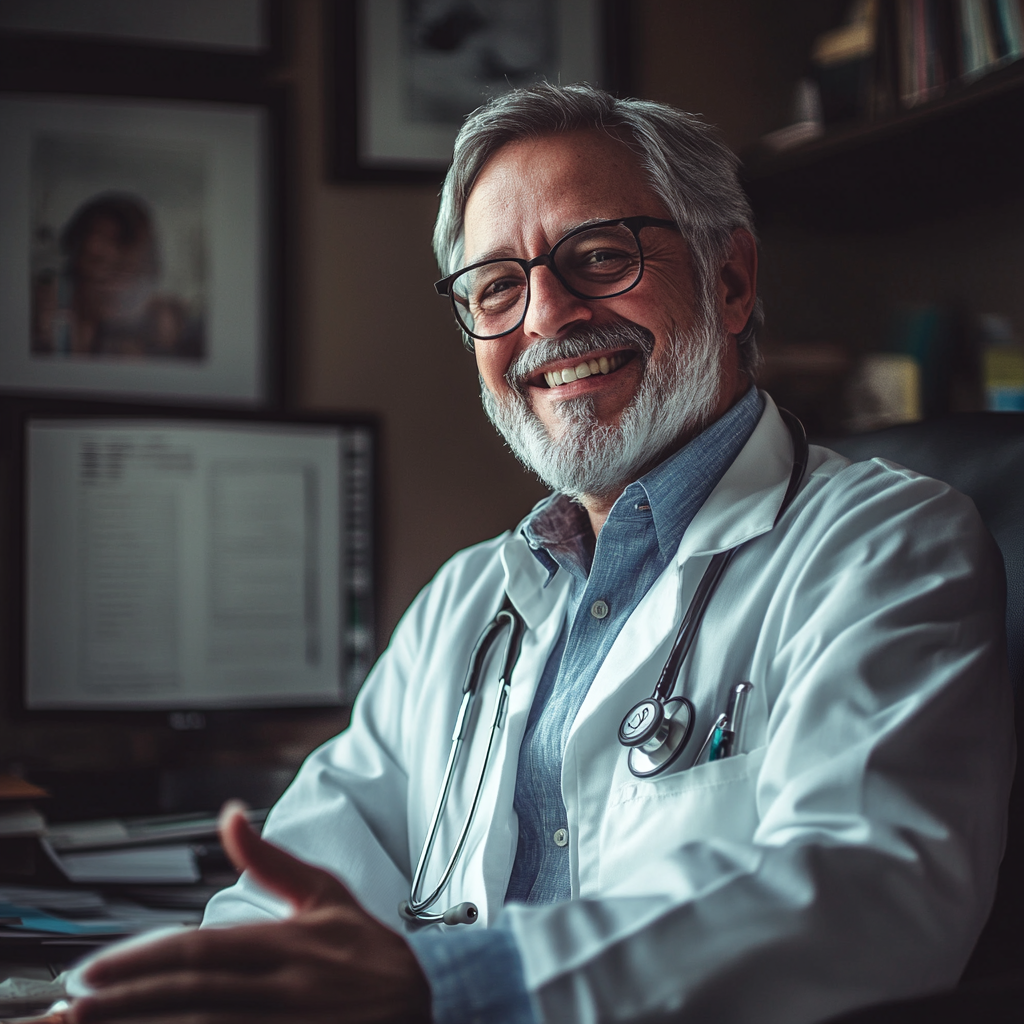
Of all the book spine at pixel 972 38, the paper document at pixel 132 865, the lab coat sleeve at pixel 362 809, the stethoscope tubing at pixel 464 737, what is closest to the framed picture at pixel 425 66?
the book spine at pixel 972 38

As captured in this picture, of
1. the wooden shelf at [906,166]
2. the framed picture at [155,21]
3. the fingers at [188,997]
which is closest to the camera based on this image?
the fingers at [188,997]

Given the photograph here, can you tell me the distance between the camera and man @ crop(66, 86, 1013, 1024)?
714 millimetres

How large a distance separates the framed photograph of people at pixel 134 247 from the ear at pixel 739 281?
922 mm

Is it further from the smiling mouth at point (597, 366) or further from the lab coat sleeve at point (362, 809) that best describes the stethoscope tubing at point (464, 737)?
the smiling mouth at point (597, 366)

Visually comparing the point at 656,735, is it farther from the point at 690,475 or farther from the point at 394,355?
the point at 394,355

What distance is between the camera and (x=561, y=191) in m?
1.23

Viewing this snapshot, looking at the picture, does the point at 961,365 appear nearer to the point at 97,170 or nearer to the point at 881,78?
the point at 881,78

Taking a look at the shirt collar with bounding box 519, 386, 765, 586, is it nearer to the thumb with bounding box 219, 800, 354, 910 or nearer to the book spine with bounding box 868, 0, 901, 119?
the thumb with bounding box 219, 800, 354, 910

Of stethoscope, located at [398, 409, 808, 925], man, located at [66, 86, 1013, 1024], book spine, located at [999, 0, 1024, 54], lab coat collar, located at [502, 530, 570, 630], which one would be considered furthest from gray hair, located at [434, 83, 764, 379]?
book spine, located at [999, 0, 1024, 54]

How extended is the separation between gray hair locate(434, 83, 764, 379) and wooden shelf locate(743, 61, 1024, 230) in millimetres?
546

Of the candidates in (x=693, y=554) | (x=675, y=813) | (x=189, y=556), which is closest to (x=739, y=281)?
(x=693, y=554)

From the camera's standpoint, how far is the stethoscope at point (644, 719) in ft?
3.15

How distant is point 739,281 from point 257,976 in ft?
3.15

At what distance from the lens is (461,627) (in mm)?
1361
